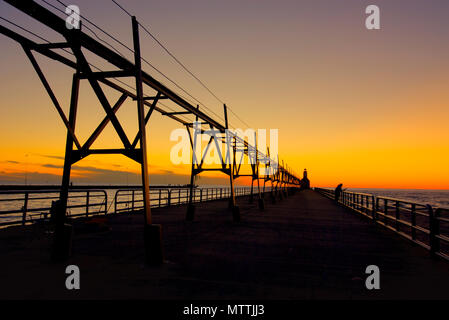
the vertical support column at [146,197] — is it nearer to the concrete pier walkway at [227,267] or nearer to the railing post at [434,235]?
the concrete pier walkway at [227,267]

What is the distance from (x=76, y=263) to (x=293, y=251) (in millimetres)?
5184

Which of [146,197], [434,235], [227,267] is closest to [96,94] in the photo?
[146,197]

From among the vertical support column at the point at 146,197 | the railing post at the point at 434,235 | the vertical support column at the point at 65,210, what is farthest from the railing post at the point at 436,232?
the vertical support column at the point at 65,210

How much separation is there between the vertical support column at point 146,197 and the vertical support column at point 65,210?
4.89ft

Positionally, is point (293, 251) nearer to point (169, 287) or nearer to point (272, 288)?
point (272, 288)

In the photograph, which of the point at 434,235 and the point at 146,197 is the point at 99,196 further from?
the point at 434,235

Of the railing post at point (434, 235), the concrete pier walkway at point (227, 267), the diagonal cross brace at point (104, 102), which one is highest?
the diagonal cross brace at point (104, 102)

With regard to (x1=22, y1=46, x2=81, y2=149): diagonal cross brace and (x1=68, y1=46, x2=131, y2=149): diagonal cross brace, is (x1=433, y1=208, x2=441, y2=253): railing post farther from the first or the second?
(x1=22, y1=46, x2=81, y2=149): diagonal cross brace

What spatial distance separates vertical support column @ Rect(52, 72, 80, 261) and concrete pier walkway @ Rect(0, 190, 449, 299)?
35cm

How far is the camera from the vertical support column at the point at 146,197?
260 inches

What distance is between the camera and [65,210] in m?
7.07

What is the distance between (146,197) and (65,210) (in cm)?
193

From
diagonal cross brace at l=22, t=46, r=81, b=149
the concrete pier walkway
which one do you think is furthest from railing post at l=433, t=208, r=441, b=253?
diagonal cross brace at l=22, t=46, r=81, b=149
